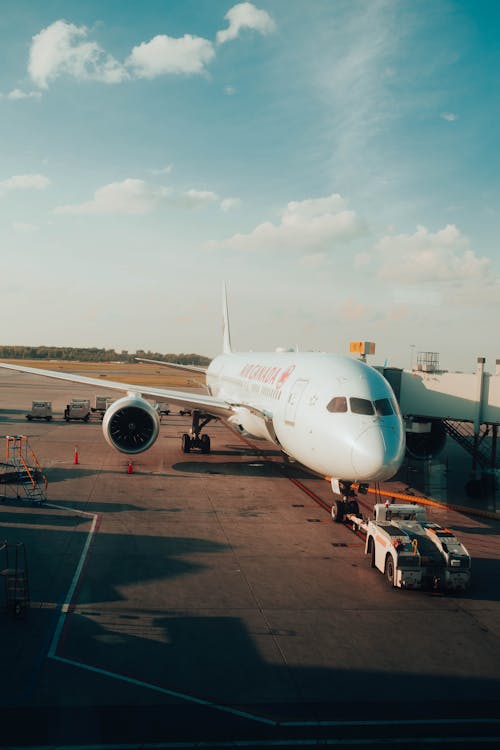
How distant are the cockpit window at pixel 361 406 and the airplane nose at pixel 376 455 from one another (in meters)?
0.82

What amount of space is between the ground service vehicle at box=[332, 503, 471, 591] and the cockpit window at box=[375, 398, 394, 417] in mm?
3252

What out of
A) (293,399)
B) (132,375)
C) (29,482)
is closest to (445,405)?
(293,399)

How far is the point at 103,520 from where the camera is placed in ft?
55.4

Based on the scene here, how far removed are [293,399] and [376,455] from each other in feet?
16.3

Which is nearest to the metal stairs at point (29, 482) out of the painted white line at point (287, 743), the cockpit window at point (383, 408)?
the cockpit window at point (383, 408)

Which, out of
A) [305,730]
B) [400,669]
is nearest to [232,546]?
[400,669]

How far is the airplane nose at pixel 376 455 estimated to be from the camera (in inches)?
584

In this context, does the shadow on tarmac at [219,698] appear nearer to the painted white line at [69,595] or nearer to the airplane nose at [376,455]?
the painted white line at [69,595]

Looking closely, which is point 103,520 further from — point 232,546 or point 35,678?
point 35,678

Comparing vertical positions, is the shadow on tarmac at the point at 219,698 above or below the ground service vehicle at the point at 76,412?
below

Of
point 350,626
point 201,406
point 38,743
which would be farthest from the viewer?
point 201,406

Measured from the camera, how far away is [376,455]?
14844 millimetres

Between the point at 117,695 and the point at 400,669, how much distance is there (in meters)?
4.44

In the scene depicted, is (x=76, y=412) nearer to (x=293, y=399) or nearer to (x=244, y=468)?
(x=244, y=468)
